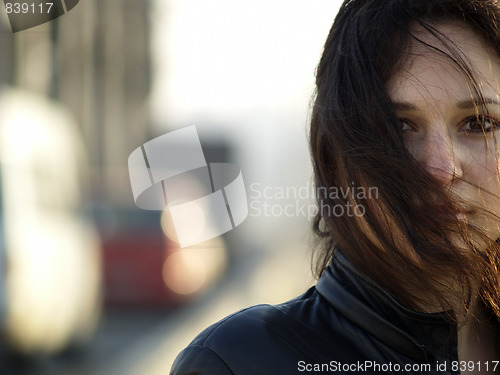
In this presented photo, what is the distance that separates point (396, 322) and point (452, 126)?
513 millimetres

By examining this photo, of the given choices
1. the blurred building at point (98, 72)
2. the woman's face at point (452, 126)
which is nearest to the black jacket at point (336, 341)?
the woman's face at point (452, 126)

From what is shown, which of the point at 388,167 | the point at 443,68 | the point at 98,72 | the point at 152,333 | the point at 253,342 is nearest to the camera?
the point at 253,342

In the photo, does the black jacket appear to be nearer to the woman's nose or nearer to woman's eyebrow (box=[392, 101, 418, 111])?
the woman's nose

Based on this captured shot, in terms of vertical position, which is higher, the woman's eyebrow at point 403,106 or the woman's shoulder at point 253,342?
the woman's eyebrow at point 403,106

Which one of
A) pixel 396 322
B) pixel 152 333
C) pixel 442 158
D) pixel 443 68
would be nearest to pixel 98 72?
pixel 152 333

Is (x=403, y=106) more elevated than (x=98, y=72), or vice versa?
(x=403, y=106)

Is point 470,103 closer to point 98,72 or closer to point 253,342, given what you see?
point 253,342

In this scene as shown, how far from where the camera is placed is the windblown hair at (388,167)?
1.68 meters

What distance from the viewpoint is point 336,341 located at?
1645 millimetres

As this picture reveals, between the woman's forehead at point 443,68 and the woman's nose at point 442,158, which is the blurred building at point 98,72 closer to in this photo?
A: the woman's forehead at point 443,68

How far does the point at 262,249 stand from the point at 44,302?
2116 cm

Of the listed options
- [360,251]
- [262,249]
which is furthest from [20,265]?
[262,249]

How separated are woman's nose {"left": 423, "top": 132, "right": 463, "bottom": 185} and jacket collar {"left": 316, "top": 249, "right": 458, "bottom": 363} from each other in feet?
1.00

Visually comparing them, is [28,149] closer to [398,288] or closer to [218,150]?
[398,288]
